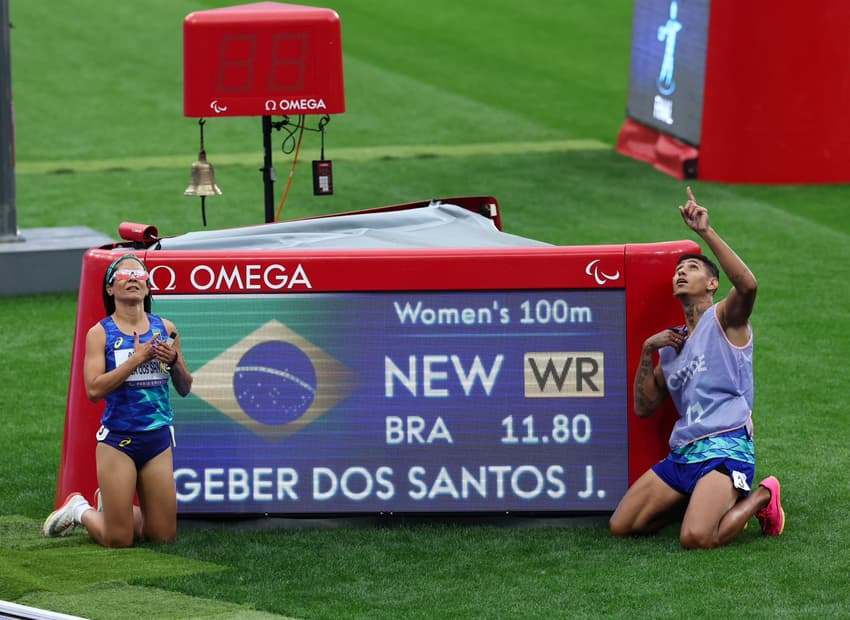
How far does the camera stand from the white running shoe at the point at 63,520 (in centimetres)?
784

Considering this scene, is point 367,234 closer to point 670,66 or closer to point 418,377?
point 418,377

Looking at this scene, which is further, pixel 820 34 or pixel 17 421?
pixel 820 34

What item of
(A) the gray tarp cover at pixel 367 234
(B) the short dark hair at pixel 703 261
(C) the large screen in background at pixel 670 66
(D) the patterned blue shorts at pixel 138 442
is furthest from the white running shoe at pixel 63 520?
(C) the large screen in background at pixel 670 66

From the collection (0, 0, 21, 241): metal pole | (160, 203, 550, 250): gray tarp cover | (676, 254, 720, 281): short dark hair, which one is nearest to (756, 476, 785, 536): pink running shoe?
(676, 254, 720, 281): short dark hair

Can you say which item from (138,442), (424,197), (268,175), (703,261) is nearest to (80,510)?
(138,442)

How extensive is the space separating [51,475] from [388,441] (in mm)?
2235

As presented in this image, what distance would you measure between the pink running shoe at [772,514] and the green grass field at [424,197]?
0.10 meters

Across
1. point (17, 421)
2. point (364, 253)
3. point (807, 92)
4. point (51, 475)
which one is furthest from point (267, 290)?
point (807, 92)

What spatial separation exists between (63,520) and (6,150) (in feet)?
21.5

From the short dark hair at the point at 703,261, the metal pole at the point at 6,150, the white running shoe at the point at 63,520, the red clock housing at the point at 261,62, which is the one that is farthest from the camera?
the metal pole at the point at 6,150

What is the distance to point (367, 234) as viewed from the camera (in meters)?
8.48

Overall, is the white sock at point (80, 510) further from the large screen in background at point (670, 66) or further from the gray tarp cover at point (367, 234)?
the large screen in background at point (670, 66)

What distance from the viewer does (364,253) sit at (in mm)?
7922

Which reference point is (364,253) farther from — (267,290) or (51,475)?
(51,475)
